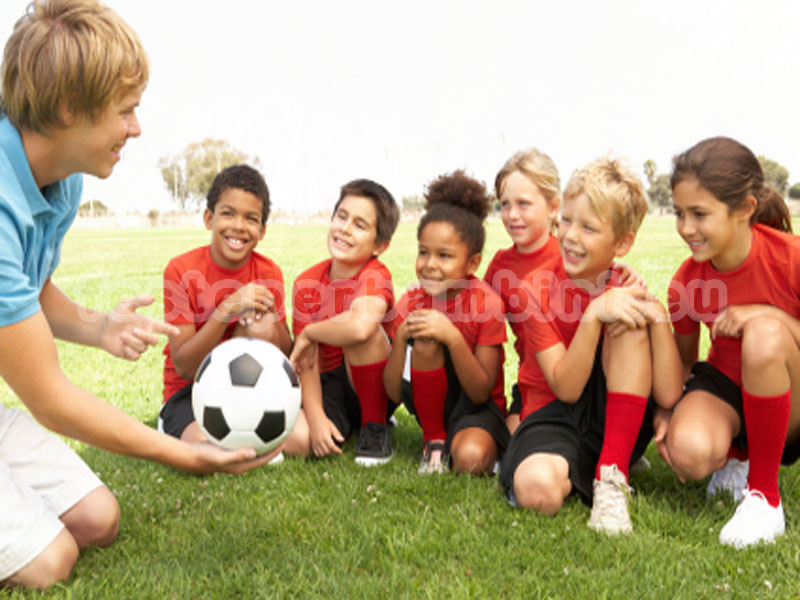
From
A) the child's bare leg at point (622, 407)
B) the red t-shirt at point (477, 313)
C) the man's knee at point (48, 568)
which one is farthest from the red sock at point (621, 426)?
the man's knee at point (48, 568)

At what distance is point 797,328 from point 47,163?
9.96 feet

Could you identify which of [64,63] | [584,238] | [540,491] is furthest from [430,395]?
[64,63]

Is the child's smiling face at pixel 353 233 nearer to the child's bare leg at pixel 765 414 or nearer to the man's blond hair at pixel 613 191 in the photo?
the man's blond hair at pixel 613 191

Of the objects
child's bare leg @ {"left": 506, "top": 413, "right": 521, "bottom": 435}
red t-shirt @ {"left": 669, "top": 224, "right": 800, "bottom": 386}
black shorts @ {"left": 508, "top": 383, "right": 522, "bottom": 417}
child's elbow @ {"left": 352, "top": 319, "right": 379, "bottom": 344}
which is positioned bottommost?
child's bare leg @ {"left": 506, "top": 413, "right": 521, "bottom": 435}

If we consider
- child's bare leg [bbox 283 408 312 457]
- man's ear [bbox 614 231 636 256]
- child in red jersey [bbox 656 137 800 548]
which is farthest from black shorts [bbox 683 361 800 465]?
child's bare leg [bbox 283 408 312 457]

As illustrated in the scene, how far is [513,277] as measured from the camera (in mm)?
4074

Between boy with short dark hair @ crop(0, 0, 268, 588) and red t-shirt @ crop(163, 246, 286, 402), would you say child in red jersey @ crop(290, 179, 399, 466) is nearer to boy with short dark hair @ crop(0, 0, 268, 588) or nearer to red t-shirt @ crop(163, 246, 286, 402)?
red t-shirt @ crop(163, 246, 286, 402)

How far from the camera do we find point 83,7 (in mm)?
2441

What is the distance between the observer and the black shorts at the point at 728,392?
3211mm

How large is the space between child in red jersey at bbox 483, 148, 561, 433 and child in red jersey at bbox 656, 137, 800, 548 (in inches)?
37.6

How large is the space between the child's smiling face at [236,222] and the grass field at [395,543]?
126 centimetres

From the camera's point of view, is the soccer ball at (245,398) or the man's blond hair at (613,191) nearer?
the soccer ball at (245,398)

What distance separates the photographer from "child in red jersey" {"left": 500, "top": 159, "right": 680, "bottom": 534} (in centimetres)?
301

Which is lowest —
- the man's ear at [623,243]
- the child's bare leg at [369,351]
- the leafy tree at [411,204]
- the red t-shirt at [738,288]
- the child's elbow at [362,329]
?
the leafy tree at [411,204]
